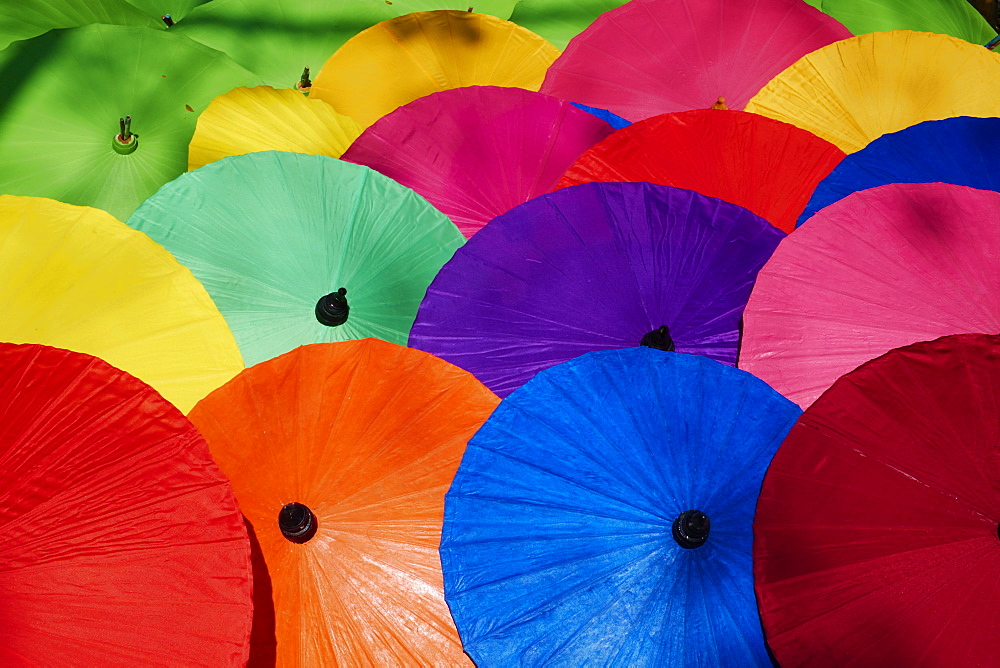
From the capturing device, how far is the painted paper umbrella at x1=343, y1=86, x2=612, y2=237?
3.99 metres

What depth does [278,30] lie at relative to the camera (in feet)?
17.7

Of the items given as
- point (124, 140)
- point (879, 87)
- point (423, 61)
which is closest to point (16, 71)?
point (124, 140)

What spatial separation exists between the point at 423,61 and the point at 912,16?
12.0 ft

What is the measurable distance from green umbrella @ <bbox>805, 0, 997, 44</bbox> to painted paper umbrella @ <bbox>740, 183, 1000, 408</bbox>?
290 centimetres

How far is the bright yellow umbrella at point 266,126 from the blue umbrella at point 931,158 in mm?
2647

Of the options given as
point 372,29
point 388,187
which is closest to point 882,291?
point 388,187

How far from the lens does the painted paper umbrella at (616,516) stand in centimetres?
246

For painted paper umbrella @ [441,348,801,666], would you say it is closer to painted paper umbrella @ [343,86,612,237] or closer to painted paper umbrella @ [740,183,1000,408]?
painted paper umbrella @ [740,183,1000,408]

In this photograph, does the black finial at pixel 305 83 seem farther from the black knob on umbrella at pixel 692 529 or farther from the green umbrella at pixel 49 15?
the black knob on umbrella at pixel 692 529

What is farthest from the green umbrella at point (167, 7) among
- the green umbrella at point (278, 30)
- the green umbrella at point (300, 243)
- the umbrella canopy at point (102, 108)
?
the green umbrella at point (300, 243)

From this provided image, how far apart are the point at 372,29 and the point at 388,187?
5.76 ft

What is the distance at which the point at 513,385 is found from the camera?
3.21 meters

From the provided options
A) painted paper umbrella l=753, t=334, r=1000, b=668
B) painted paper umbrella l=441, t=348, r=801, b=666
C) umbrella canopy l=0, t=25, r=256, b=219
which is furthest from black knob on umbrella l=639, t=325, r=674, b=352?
umbrella canopy l=0, t=25, r=256, b=219

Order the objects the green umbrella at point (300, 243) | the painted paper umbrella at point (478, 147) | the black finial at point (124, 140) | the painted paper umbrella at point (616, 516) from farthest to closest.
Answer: the black finial at point (124, 140) → the painted paper umbrella at point (478, 147) → the green umbrella at point (300, 243) → the painted paper umbrella at point (616, 516)
